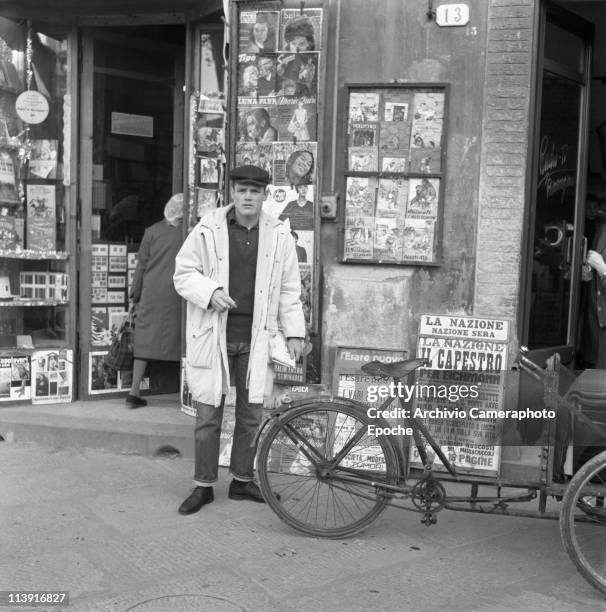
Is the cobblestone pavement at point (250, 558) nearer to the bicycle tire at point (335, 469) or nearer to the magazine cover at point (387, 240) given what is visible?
the bicycle tire at point (335, 469)

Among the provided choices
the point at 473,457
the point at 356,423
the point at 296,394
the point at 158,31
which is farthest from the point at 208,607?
the point at 158,31

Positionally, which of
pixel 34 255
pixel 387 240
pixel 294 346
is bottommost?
pixel 294 346

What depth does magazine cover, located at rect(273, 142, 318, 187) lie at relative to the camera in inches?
227

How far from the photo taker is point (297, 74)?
5750mm

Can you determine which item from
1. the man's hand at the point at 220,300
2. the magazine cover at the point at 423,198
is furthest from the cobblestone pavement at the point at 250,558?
the magazine cover at the point at 423,198

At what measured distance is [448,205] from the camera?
223 inches

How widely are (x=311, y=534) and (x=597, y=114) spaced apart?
5.74 metres

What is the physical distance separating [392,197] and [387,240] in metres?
0.31

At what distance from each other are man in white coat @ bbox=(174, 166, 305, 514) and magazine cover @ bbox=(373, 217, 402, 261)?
115 centimetres

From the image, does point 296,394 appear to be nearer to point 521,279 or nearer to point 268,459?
point 268,459

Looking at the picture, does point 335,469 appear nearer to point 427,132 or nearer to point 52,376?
point 427,132

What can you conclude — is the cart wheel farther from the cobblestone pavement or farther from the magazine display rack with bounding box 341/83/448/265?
the magazine display rack with bounding box 341/83/448/265

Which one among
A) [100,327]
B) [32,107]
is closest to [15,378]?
[100,327]

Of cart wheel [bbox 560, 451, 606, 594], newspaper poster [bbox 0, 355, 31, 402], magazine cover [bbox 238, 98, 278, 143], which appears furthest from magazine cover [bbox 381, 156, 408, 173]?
newspaper poster [bbox 0, 355, 31, 402]
